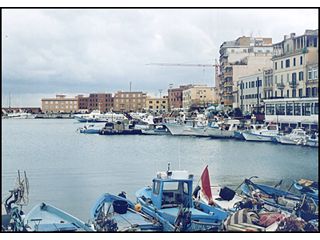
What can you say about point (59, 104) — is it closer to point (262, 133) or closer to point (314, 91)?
point (262, 133)

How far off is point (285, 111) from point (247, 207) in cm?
83

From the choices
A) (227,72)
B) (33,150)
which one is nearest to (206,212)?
(227,72)

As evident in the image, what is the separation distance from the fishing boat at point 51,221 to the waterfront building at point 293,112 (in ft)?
5.47

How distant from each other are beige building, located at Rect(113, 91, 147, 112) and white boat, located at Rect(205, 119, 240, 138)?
0.56 m

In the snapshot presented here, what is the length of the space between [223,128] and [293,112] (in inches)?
22.0

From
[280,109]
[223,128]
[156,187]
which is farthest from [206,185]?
[280,109]

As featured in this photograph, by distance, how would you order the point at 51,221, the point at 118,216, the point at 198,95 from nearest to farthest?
the point at 51,221, the point at 118,216, the point at 198,95

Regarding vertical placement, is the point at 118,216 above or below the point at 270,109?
below

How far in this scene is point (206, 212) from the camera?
167 inches

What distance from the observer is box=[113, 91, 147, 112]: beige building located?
4.50 m

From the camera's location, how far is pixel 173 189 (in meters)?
4.30

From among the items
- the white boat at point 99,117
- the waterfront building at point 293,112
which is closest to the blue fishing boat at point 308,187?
the waterfront building at point 293,112

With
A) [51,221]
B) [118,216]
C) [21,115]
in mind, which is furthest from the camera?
[21,115]

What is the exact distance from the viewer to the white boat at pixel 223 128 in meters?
4.56
